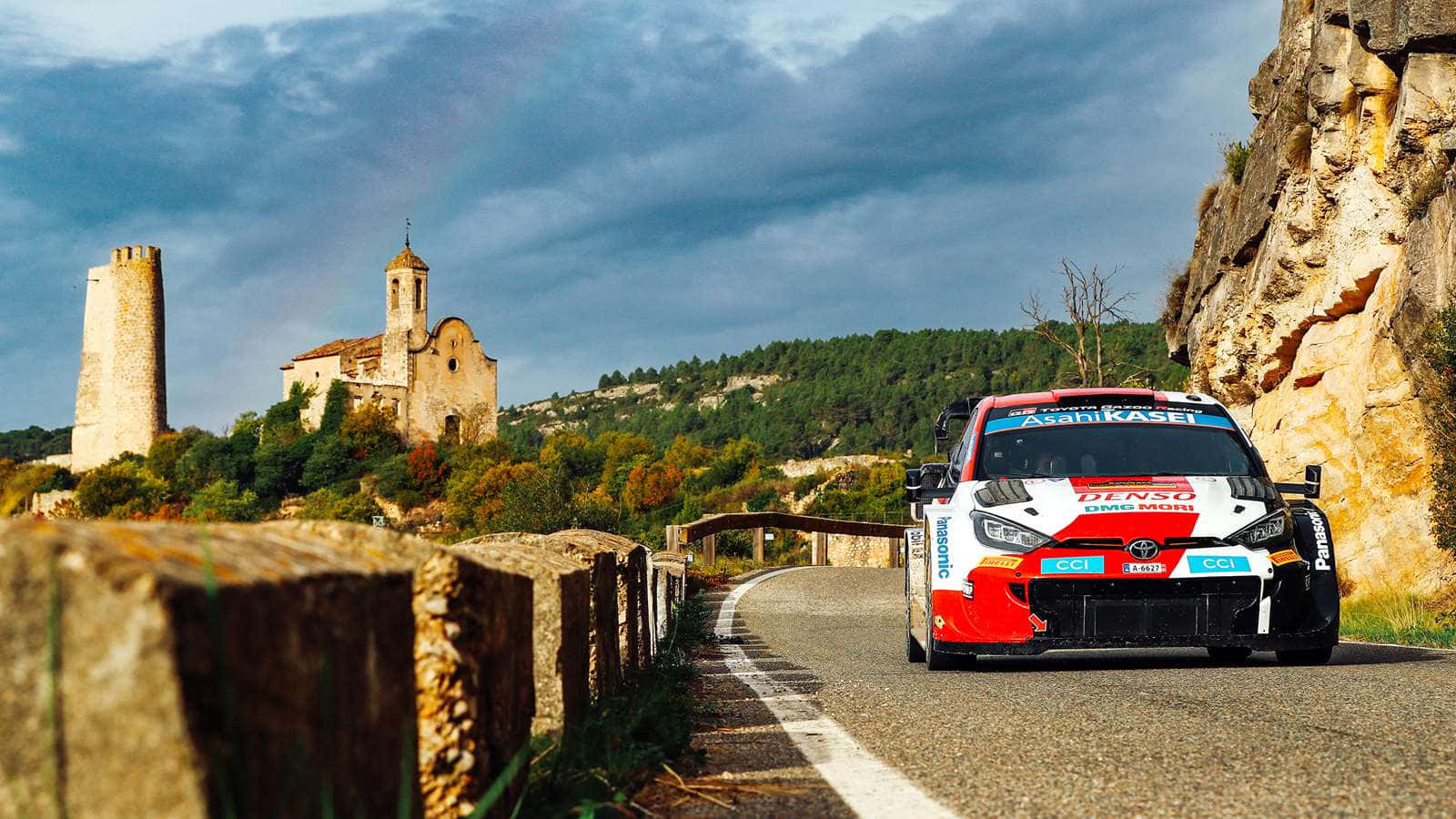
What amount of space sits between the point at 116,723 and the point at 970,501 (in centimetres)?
769

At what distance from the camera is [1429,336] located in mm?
14000

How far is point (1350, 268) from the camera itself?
1975 cm

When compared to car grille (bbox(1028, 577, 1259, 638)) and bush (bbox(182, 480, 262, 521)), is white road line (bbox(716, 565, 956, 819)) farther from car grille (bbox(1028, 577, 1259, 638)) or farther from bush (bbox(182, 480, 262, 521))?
bush (bbox(182, 480, 262, 521))

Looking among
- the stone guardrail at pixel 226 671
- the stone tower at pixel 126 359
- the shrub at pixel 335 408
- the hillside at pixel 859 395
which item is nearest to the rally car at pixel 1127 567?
the stone guardrail at pixel 226 671

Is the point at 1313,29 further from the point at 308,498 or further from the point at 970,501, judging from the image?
the point at 308,498

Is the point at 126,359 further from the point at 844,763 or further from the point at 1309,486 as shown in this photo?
the point at 844,763

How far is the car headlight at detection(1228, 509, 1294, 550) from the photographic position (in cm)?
832

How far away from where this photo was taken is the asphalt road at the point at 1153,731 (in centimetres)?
407

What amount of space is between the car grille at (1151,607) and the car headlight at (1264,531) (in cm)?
22

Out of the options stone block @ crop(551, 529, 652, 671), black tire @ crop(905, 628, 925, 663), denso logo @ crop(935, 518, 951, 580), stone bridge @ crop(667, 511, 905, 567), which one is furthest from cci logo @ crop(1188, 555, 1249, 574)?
stone bridge @ crop(667, 511, 905, 567)

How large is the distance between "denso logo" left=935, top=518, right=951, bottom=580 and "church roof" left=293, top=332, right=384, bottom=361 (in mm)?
105185

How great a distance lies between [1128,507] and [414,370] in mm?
101500

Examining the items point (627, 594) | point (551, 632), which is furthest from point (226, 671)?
point (627, 594)

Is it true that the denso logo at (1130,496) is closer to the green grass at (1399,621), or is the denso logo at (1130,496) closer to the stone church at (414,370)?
the green grass at (1399,621)
